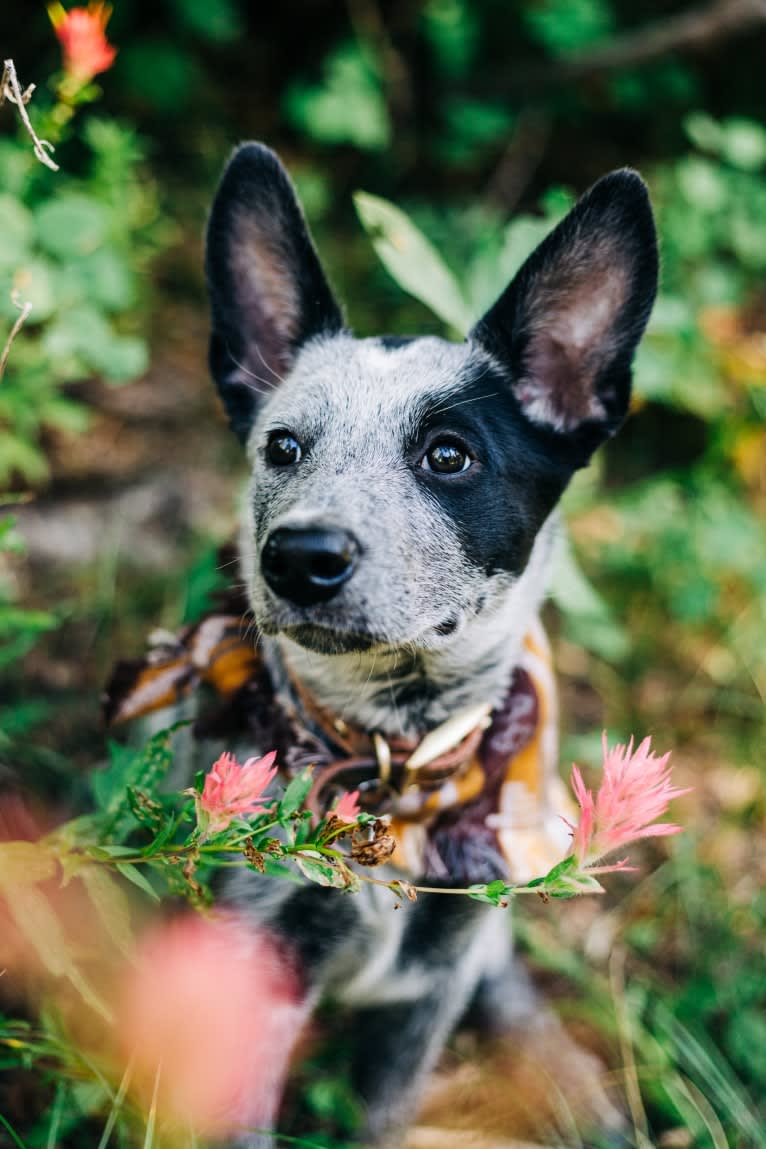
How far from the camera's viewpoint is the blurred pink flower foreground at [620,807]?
49.4 inches

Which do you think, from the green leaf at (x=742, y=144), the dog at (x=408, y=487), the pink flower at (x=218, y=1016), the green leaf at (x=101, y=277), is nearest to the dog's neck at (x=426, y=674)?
the dog at (x=408, y=487)

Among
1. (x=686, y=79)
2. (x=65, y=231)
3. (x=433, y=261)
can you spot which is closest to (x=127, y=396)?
(x=65, y=231)

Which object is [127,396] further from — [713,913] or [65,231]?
[713,913]

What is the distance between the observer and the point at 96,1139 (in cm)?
205

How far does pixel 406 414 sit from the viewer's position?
1.89m

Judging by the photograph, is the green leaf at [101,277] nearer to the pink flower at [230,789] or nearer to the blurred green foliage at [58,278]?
the blurred green foliage at [58,278]

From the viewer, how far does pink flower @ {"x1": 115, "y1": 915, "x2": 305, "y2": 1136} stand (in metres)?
1.85

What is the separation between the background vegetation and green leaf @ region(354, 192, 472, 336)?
1 cm

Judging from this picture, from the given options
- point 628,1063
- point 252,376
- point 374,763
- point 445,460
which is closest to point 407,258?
point 252,376

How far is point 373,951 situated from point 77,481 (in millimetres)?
2368

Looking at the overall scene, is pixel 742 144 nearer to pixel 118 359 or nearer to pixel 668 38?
pixel 668 38

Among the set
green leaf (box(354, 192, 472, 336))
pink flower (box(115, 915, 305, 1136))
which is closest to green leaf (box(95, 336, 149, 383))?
green leaf (box(354, 192, 472, 336))

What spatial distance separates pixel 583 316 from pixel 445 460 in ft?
1.51

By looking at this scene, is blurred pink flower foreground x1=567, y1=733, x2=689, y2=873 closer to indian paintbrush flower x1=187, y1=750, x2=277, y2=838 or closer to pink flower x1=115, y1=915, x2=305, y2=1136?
indian paintbrush flower x1=187, y1=750, x2=277, y2=838
